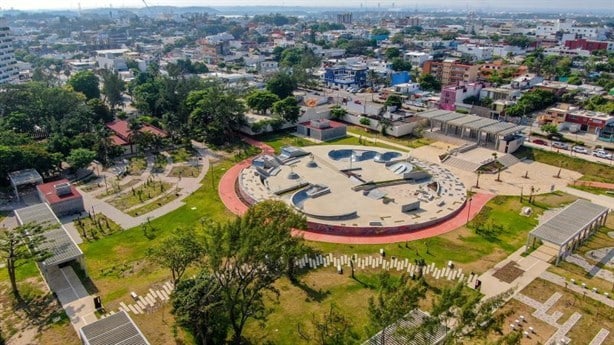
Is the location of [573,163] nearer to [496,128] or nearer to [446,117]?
[496,128]

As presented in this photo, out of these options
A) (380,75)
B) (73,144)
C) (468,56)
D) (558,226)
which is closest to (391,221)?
(558,226)

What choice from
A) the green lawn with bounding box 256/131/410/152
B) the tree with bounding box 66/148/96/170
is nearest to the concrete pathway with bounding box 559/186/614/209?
the green lawn with bounding box 256/131/410/152

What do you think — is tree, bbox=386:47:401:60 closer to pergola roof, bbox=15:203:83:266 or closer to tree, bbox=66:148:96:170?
tree, bbox=66:148:96:170

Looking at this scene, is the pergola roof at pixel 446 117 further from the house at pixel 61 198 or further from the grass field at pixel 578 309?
the house at pixel 61 198

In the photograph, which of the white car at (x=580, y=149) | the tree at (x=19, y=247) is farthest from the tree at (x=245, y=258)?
the white car at (x=580, y=149)

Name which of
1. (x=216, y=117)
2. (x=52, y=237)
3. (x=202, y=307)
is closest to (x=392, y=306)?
(x=202, y=307)

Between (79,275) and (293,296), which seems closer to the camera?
(293,296)

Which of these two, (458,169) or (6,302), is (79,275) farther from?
(458,169)
